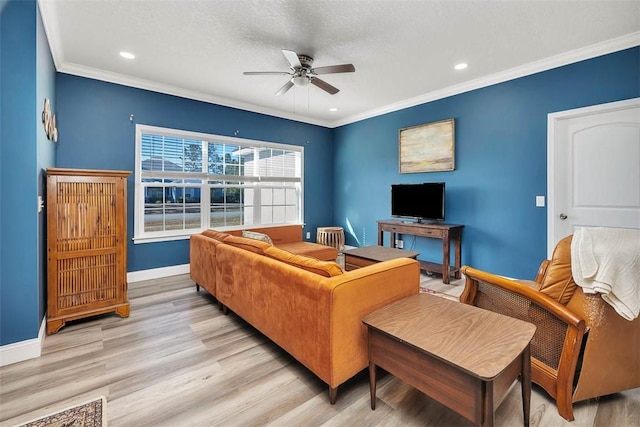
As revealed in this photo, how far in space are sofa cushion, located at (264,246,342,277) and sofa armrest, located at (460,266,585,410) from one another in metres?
0.92

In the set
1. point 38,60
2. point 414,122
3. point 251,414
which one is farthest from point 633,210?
point 38,60

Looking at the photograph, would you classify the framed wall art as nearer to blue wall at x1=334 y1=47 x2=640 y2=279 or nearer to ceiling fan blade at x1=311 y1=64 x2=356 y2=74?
blue wall at x1=334 y1=47 x2=640 y2=279

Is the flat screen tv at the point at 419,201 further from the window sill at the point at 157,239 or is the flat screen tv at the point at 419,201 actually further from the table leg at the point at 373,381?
the window sill at the point at 157,239

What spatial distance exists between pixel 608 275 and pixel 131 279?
189 inches

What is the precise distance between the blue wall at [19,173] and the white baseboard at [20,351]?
41mm

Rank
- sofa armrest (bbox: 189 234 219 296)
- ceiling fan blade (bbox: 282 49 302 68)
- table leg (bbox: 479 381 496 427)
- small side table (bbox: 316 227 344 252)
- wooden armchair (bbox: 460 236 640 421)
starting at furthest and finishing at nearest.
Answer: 1. small side table (bbox: 316 227 344 252)
2. sofa armrest (bbox: 189 234 219 296)
3. ceiling fan blade (bbox: 282 49 302 68)
4. wooden armchair (bbox: 460 236 640 421)
5. table leg (bbox: 479 381 496 427)

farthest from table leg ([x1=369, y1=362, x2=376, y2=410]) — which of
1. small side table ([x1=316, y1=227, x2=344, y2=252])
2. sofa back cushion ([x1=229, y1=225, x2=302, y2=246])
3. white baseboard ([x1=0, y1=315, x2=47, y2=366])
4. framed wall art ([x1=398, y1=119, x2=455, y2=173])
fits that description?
small side table ([x1=316, y1=227, x2=344, y2=252])

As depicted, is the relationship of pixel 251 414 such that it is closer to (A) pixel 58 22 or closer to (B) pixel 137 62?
(A) pixel 58 22

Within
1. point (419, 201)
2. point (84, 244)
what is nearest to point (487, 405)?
point (84, 244)

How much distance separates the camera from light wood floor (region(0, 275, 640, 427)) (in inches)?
61.1

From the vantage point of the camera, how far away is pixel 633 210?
2.91m

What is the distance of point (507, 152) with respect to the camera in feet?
12.4

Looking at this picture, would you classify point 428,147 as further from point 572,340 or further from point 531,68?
point 572,340

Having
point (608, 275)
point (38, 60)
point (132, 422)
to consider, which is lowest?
point (132, 422)
